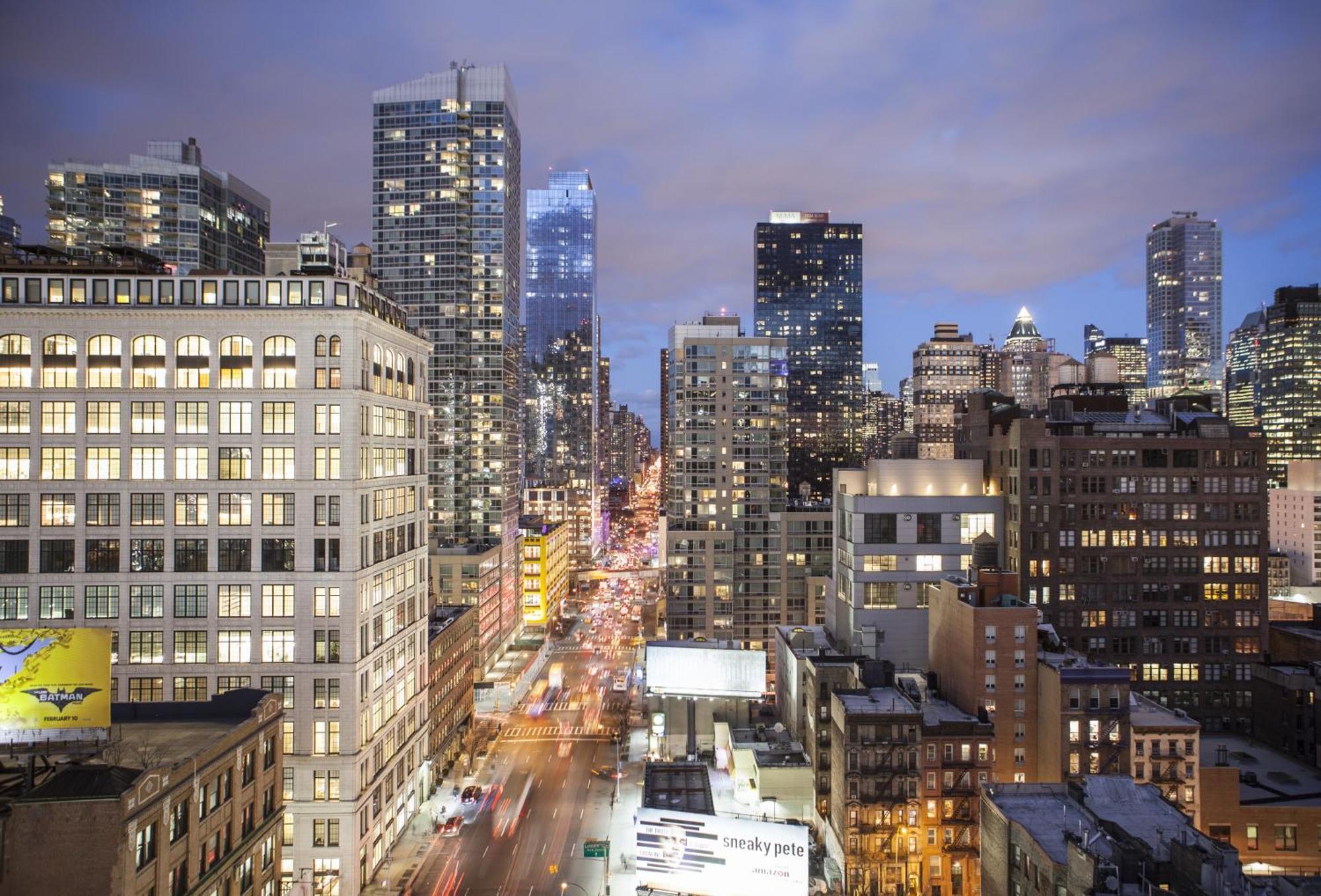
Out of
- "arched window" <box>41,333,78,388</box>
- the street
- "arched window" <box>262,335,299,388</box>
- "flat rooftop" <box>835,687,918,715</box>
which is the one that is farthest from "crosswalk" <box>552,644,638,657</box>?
"arched window" <box>41,333,78,388</box>

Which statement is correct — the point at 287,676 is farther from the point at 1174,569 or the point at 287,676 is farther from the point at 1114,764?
the point at 1174,569

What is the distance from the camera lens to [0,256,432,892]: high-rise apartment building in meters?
69.3

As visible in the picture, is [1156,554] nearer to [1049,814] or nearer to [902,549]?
[902,549]

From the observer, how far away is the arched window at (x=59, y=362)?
7019 centimetres

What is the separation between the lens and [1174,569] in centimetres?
10475

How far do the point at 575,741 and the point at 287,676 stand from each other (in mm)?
50559

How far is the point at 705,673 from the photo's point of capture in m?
89.2

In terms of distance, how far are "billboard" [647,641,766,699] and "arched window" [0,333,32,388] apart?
63.2m

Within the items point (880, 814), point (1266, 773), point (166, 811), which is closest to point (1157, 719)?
point (1266, 773)

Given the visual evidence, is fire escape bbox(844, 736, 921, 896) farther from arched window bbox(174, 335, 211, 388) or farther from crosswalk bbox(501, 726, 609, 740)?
arched window bbox(174, 335, 211, 388)

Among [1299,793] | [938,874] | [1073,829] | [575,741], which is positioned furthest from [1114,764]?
[575,741]

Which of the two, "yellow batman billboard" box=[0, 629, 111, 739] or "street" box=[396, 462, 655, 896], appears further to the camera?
"street" box=[396, 462, 655, 896]

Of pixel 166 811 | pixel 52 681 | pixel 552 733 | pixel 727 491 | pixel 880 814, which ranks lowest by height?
pixel 552 733

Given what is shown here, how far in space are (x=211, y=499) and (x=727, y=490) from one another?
292ft
